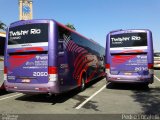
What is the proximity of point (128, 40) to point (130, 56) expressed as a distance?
86 cm

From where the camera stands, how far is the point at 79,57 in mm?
13000

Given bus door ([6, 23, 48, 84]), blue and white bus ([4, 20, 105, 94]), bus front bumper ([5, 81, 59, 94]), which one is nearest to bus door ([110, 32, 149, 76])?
blue and white bus ([4, 20, 105, 94])

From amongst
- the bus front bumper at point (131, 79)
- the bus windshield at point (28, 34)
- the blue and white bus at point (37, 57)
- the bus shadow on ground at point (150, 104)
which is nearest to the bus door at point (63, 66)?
the blue and white bus at point (37, 57)

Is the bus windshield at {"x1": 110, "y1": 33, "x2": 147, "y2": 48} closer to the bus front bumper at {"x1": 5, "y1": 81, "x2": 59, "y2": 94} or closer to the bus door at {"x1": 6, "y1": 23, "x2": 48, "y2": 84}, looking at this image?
the bus door at {"x1": 6, "y1": 23, "x2": 48, "y2": 84}

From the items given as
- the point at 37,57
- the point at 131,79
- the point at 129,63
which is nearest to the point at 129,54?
the point at 129,63

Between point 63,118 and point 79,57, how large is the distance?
18.4 ft

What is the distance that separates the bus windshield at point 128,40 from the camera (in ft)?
45.5

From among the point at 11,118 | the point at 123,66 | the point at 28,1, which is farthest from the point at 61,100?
the point at 28,1

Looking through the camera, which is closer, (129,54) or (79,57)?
(79,57)

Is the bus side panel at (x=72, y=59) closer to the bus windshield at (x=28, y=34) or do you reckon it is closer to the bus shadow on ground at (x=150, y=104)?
the bus windshield at (x=28, y=34)

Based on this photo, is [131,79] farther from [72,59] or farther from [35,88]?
[35,88]

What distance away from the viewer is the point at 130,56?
1412cm

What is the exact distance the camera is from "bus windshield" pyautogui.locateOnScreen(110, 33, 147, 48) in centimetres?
1388

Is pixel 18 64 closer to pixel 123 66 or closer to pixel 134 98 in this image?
pixel 134 98
